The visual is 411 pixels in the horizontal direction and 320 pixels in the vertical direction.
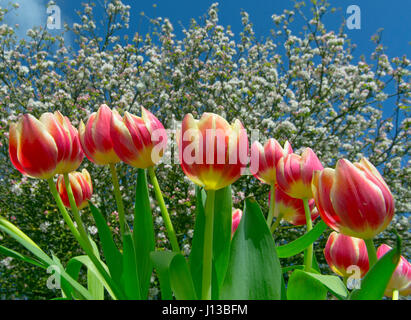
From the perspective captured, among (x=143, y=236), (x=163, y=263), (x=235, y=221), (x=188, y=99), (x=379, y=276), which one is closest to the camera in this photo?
(x=379, y=276)

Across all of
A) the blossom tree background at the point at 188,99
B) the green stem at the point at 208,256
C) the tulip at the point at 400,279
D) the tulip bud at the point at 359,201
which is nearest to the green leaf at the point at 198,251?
the green stem at the point at 208,256

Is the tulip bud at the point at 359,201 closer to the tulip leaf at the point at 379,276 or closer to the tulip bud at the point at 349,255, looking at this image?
the tulip leaf at the point at 379,276

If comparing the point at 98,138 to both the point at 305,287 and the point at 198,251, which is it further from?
the point at 305,287

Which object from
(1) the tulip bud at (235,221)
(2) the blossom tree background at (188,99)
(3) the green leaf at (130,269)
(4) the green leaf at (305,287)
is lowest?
(4) the green leaf at (305,287)

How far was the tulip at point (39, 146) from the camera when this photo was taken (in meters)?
0.58

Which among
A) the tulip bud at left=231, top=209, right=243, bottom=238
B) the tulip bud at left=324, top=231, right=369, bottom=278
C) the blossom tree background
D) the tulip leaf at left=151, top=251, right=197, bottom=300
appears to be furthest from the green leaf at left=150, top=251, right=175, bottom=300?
the blossom tree background

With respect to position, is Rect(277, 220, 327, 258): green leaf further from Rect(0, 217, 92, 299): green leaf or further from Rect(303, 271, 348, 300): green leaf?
Rect(0, 217, 92, 299): green leaf

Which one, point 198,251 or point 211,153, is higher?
point 211,153

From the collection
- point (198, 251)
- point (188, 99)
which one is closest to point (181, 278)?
point (198, 251)

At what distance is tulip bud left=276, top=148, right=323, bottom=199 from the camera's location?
2.04 ft

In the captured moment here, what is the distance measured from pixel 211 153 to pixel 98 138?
9.3 inches

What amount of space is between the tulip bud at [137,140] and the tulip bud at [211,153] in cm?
9

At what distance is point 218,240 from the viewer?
1.94 feet
